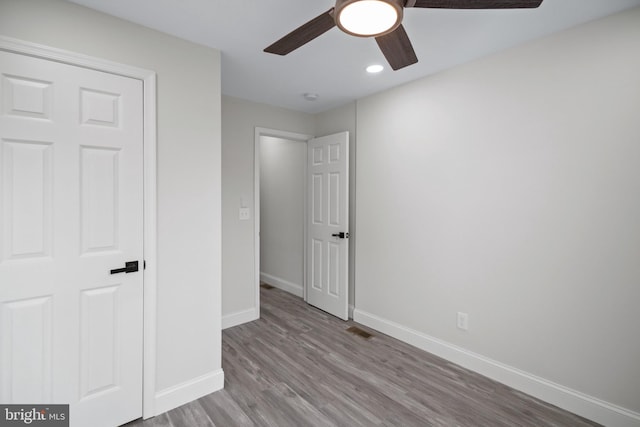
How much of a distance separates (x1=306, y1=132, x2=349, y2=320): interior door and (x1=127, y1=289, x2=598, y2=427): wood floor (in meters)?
0.62

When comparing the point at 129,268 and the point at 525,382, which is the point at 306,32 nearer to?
the point at 129,268

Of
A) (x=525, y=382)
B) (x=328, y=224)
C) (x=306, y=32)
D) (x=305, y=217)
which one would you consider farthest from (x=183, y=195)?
(x=525, y=382)

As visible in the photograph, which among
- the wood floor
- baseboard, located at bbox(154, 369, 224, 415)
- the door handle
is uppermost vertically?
the door handle

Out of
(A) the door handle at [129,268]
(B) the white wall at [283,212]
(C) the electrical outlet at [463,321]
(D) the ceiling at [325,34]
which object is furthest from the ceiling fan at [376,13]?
(B) the white wall at [283,212]

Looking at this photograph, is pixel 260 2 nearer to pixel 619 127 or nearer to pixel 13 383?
pixel 619 127

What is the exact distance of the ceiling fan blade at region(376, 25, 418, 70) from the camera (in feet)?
4.90

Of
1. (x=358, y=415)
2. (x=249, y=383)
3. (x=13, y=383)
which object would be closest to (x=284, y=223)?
(x=249, y=383)

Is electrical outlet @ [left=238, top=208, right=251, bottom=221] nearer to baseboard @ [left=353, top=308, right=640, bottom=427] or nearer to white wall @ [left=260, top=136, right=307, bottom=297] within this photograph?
white wall @ [left=260, top=136, right=307, bottom=297]

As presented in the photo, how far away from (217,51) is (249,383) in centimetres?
246

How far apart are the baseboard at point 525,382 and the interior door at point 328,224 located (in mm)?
703

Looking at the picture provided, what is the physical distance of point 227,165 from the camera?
3.30 metres

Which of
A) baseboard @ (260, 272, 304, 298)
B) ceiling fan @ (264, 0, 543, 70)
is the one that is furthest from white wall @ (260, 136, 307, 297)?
ceiling fan @ (264, 0, 543, 70)

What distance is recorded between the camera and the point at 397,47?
1.61m

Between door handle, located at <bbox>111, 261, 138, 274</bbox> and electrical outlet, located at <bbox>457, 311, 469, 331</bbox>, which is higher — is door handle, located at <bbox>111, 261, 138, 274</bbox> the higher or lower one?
the higher one
